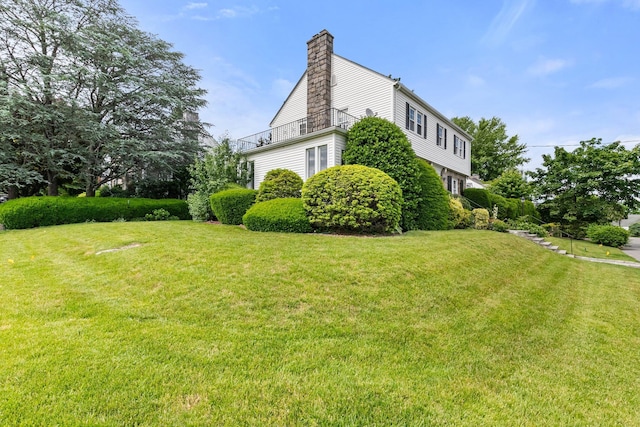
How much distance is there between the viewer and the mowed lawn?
83.4 inches

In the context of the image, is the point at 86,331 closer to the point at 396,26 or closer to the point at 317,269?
the point at 317,269

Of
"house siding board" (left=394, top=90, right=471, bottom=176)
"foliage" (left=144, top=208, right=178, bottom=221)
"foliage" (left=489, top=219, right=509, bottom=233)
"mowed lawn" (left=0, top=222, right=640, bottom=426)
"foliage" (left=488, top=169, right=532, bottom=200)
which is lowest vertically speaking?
"mowed lawn" (left=0, top=222, right=640, bottom=426)

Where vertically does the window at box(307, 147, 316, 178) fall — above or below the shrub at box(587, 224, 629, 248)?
above

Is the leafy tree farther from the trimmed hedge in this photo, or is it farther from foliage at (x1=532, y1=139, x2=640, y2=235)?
the trimmed hedge

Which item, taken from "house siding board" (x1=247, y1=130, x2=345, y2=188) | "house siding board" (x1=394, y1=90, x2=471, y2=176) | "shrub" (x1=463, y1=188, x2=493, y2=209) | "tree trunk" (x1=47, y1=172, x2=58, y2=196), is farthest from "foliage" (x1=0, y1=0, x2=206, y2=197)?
"shrub" (x1=463, y1=188, x2=493, y2=209)

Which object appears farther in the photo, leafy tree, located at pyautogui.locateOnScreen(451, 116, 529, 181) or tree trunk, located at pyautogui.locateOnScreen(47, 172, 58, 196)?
leafy tree, located at pyautogui.locateOnScreen(451, 116, 529, 181)

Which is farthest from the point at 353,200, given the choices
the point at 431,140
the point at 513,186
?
the point at 513,186

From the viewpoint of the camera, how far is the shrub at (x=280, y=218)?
8.66 metres

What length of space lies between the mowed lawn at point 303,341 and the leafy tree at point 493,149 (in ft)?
100

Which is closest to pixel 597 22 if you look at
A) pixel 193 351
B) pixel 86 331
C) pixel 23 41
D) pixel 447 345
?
pixel 447 345

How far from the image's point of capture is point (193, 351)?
8.93 ft

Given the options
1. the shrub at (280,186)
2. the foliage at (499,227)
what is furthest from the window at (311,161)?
the foliage at (499,227)

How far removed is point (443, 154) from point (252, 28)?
41.8 feet

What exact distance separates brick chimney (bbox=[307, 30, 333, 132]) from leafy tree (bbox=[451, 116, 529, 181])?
24284 mm
